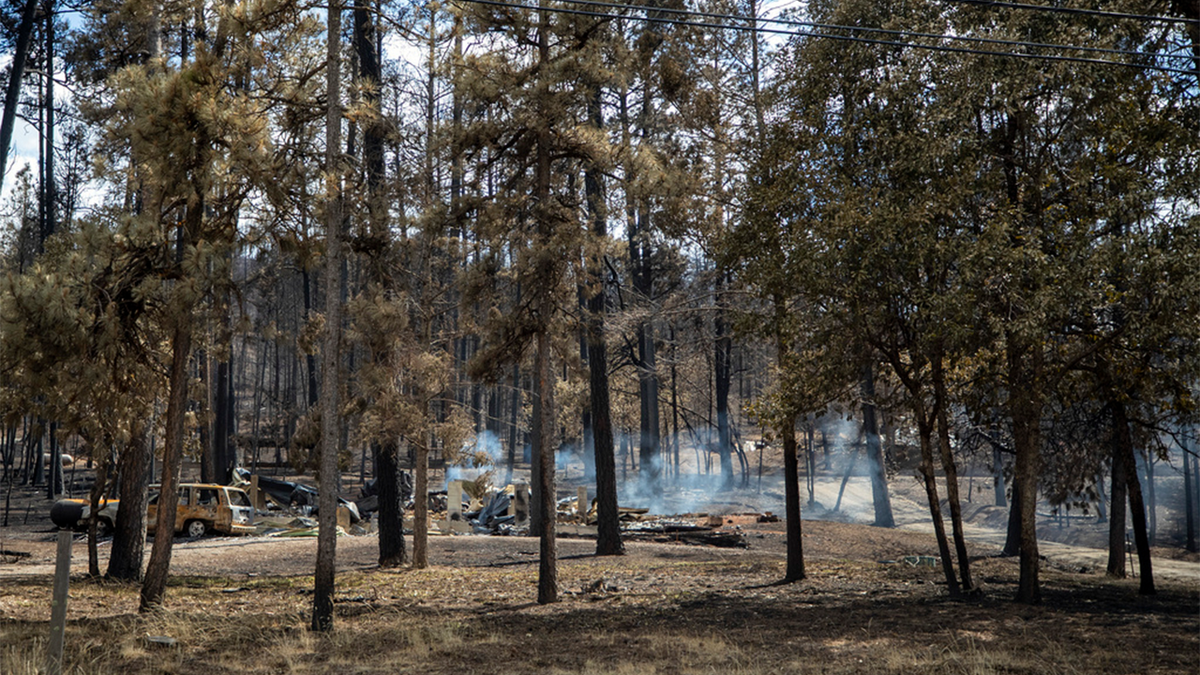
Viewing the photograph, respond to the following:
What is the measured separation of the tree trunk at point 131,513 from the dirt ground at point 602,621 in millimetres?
590

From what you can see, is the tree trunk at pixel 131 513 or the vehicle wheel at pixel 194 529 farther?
the vehicle wheel at pixel 194 529

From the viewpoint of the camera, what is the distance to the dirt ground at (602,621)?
8.34m

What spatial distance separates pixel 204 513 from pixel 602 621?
16.2 m

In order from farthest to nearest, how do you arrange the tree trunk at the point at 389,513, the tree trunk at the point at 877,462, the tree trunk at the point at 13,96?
the tree trunk at the point at 877,462
the tree trunk at the point at 389,513
the tree trunk at the point at 13,96

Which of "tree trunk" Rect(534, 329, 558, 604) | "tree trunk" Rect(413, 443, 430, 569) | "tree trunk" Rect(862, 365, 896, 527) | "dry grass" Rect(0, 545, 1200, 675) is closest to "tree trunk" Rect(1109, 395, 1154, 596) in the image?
"dry grass" Rect(0, 545, 1200, 675)

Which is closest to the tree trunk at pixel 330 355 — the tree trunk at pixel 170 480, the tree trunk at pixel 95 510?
the tree trunk at pixel 170 480

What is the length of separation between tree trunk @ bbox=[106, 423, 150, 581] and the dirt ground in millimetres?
590

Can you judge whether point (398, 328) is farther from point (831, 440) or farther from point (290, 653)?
point (831, 440)

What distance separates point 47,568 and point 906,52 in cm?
1667

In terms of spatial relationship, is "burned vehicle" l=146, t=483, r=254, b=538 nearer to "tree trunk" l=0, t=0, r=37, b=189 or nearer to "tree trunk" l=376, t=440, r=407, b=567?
"tree trunk" l=376, t=440, r=407, b=567

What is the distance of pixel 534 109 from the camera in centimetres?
1235

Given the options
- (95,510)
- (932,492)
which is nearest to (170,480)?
(95,510)

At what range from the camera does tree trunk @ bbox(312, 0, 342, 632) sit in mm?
10031

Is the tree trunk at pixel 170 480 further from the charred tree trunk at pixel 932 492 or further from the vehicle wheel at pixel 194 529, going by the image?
the vehicle wheel at pixel 194 529
